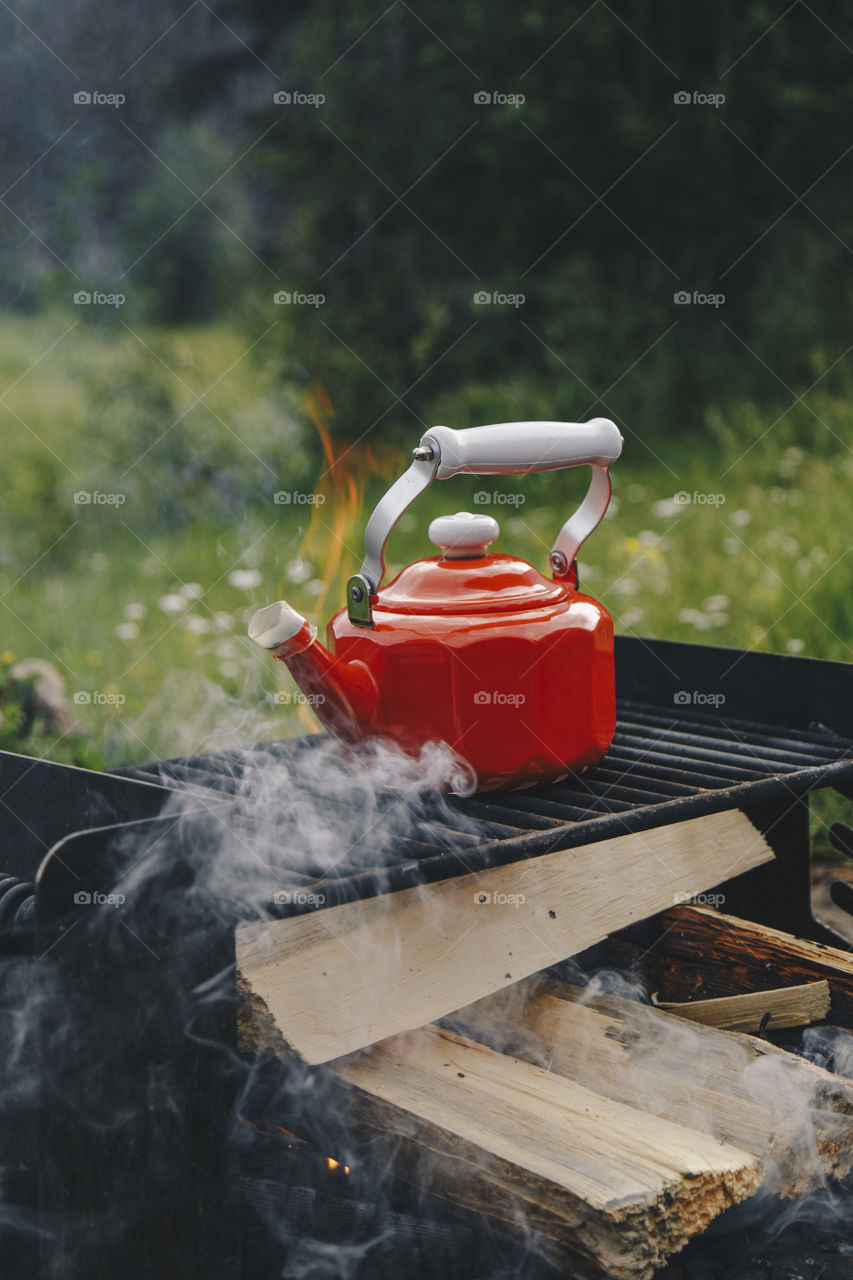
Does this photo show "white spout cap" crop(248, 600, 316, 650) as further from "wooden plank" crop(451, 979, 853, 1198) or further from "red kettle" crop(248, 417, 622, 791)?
"wooden plank" crop(451, 979, 853, 1198)

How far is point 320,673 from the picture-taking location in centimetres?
157

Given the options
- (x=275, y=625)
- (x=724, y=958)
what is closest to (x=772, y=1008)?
(x=724, y=958)

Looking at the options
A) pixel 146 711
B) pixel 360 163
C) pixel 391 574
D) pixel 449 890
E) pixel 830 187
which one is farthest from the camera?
pixel 360 163

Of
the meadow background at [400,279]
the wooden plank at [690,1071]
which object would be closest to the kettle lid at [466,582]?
the wooden plank at [690,1071]

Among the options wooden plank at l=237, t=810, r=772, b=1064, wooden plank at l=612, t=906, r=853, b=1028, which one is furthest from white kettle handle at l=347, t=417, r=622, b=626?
wooden plank at l=612, t=906, r=853, b=1028

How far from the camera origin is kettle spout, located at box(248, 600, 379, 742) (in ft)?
4.99

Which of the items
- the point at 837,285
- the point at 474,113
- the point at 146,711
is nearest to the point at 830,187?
the point at 837,285

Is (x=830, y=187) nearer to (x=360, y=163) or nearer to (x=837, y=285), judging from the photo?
(x=837, y=285)

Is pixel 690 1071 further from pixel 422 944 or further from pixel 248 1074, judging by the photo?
pixel 248 1074

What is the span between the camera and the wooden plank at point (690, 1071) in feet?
4.76

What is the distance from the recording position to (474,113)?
780 centimetres

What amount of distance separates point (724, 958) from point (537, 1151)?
627 mm

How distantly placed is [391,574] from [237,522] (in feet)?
3.97

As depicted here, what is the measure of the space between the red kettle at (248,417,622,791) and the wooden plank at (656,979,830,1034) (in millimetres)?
453
